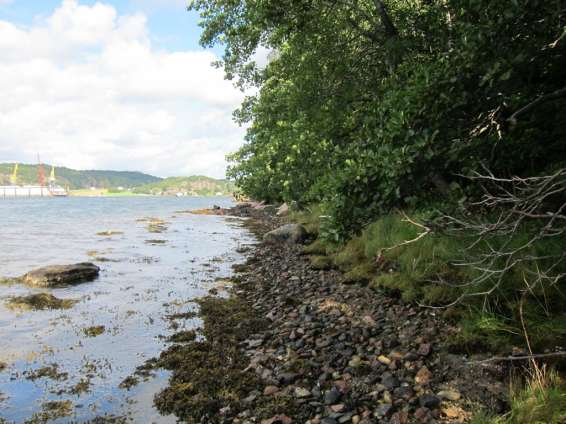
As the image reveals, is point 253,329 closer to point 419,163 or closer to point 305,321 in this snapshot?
point 305,321

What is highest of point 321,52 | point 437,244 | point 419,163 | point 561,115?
point 321,52

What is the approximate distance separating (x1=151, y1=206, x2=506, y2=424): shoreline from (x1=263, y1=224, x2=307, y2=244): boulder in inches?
469

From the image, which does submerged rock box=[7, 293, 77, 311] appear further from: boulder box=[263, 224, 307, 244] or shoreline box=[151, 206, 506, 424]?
boulder box=[263, 224, 307, 244]

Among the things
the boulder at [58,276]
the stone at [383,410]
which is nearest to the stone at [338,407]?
the stone at [383,410]

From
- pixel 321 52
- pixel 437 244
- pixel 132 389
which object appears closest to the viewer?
pixel 132 389

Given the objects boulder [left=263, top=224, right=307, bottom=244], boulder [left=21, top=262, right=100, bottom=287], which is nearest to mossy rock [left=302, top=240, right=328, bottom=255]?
boulder [left=263, top=224, right=307, bottom=244]

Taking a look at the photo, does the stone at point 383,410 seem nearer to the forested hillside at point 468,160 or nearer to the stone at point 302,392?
the stone at point 302,392

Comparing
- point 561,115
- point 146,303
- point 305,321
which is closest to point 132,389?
point 305,321

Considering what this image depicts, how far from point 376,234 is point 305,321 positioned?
5.20m

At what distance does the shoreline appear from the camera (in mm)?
5871

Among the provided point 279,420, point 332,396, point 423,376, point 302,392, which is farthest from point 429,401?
point 279,420

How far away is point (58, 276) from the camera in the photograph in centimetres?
1589

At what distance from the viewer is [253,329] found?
379 inches

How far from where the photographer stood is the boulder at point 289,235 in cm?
2336
